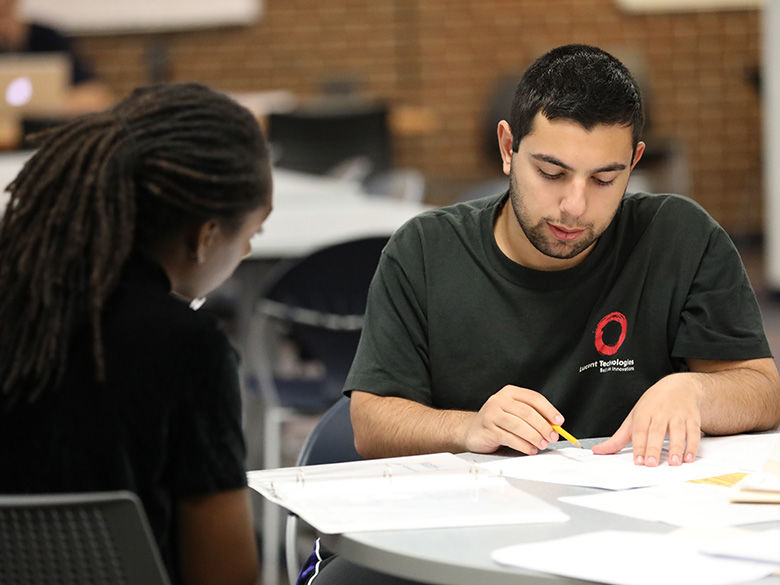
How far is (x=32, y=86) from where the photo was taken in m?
5.58

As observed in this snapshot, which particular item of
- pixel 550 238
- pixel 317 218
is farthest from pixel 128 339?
pixel 317 218

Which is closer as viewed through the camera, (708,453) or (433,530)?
(433,530)

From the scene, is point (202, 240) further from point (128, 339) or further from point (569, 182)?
point (569, 182)

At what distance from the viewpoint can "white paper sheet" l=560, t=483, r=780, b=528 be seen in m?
1.15

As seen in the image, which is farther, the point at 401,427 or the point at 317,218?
the point at 317,218

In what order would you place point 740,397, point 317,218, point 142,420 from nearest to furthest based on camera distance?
point 142,420, point 740,397, point 317,218

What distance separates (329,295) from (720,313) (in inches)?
53.7

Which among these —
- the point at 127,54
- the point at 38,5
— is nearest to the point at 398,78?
the point at 127,54

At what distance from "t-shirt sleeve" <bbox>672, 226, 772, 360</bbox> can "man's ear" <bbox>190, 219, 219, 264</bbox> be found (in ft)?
2.55

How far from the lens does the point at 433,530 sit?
112 centimetres

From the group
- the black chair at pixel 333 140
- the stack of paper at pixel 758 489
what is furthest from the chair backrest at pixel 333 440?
the black chair at pixel 333 140

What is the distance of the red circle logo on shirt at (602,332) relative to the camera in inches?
68.3

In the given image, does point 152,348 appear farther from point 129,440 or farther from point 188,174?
point 188,174

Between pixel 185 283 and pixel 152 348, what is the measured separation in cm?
18
